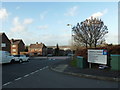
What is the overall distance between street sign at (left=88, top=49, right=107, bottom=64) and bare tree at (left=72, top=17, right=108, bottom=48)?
23618mm

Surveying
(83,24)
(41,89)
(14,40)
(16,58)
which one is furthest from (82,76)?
(14,40)

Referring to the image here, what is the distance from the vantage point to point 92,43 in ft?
127

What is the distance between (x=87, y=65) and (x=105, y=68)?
2.35 meters

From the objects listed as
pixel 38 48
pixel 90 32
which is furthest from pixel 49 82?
pixel 38 48

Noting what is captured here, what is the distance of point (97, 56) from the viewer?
14.1m

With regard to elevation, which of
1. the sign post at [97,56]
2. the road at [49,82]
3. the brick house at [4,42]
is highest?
the brick house at [4,42]

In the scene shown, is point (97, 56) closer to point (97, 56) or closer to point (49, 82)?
point (97, 56)

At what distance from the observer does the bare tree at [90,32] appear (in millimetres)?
38750

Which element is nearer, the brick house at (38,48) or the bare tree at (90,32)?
the bare tree at (90,32)

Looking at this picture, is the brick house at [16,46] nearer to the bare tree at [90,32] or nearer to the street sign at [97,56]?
the bare tree at [90,32]

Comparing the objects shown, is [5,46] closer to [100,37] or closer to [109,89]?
[100,37]

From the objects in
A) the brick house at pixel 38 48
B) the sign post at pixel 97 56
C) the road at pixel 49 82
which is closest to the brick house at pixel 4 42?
the sign post at pixel 97 56

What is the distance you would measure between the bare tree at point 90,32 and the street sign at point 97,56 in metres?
23.6

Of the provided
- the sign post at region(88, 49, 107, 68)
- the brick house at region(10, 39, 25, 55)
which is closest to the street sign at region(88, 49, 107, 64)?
the sign post at region(88, 49, 107, 68)
